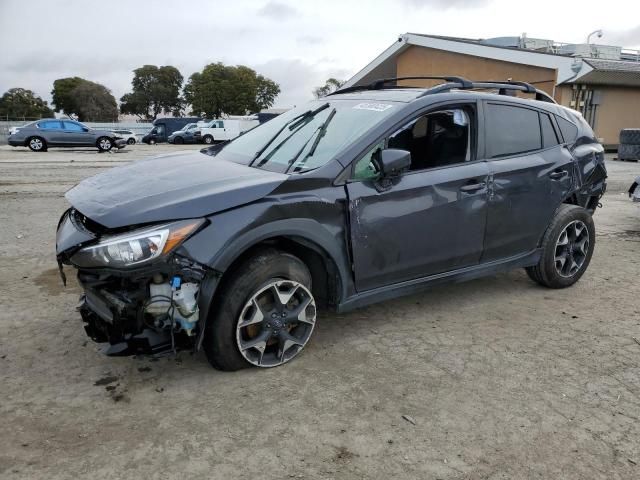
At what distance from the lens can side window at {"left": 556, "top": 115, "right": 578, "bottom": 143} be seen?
462cm

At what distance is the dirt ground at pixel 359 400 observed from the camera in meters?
2.41

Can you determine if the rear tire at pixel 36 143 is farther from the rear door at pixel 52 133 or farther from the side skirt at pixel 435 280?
the side skirt at pixel 435 280

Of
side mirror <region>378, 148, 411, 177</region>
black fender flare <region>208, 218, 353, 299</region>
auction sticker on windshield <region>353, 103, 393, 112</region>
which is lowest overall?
black fender flare <region>208, 218, 353, 299</region>

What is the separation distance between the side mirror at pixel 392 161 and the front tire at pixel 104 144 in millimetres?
22230

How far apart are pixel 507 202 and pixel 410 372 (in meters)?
1.67

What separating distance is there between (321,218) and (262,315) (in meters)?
0.69

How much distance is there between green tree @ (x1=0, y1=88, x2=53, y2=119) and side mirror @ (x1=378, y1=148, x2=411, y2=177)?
3577 inches

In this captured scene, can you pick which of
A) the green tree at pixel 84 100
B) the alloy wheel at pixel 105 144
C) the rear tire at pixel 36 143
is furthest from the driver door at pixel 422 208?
the green tree at pixel 84 100

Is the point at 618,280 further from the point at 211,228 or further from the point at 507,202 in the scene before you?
the point at 211,228

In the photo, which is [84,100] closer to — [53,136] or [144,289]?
[53,136]

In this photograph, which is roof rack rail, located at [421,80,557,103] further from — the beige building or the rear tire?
the rear tire

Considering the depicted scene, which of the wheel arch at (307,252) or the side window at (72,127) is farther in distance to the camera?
the side window at (72,127)

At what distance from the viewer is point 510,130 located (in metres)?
4.24

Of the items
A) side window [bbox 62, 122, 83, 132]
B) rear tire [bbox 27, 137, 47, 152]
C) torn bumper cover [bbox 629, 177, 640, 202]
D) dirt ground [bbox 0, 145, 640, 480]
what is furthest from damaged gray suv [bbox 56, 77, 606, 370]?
rear tire [bbox 27, 137, 47, 152]
